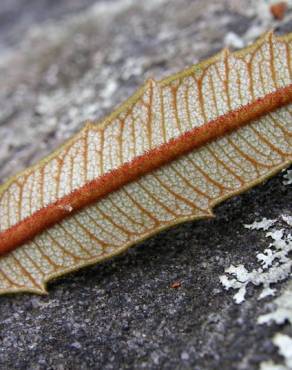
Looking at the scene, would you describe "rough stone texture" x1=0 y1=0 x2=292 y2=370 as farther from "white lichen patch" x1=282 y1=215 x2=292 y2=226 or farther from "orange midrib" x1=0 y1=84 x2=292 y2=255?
"orange midrib" x1=0 y1=84 x2=292 y2=255

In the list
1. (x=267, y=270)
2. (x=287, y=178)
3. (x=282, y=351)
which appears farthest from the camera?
(x=287, y=178)

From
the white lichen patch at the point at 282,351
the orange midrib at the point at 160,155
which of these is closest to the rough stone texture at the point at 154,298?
the white lichen patch at the point at 282,351

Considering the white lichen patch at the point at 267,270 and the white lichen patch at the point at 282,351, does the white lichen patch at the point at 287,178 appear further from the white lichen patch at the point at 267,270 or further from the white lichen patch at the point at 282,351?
the white lichen patch at the point at 282,351

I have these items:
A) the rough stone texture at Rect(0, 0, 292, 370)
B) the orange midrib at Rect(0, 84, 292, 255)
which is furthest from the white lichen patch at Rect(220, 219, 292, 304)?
the orange midrib at Rect(0, 84, 292, 255)

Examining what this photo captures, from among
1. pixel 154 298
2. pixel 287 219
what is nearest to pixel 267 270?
pixel 287 219

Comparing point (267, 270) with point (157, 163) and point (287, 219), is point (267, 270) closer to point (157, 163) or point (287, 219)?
point (287, 219)

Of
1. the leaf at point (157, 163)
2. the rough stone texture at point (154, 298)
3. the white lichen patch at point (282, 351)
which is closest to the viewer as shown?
the white lichen patch at point (282, 351)
